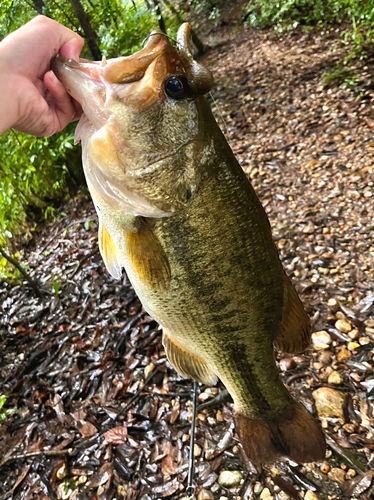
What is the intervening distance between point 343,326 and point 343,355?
260mm

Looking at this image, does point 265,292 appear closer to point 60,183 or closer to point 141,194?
point 141,194

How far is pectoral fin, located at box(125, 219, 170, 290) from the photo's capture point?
4.86 ft

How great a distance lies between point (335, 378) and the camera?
2.70m

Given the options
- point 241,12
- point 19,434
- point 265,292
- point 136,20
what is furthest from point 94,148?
point 241,12

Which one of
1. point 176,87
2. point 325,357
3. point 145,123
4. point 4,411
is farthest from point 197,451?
point 176,87

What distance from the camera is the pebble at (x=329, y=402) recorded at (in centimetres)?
253

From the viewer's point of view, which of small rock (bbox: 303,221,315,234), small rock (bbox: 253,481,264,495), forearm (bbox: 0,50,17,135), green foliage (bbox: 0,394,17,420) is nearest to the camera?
forearm (bbox: 0,50,17,135)

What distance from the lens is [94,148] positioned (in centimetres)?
139

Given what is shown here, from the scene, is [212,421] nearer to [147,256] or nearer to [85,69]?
[147,256]

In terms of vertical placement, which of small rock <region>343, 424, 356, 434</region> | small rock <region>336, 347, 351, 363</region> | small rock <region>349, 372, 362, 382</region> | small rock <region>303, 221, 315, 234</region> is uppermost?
small rock <region>303, 221, 315, 234</region>

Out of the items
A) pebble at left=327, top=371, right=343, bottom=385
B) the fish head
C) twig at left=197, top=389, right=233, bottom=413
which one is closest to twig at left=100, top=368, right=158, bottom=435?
twig at left=197, top=389, right=233, bottom=413

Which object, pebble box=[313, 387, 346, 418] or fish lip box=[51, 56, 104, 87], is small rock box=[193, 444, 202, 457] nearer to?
pebble box=[313, 387, 346, 418]

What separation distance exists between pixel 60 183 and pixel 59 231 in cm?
109

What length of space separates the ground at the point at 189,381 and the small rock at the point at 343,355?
1 cm
